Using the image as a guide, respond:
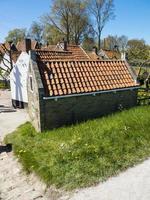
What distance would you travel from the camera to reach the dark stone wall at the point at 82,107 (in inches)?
593

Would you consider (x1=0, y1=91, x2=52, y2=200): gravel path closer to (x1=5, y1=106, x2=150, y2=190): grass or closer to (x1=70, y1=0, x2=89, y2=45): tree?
(x1=5, y1=106, x2=150, y2=190): grass

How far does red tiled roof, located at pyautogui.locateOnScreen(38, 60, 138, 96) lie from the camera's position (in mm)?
15438

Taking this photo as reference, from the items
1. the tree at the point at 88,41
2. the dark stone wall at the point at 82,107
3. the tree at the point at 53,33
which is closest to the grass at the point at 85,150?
the dark stone wall at the point at 82,107

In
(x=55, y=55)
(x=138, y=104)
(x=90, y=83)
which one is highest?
(x=55, y=55)

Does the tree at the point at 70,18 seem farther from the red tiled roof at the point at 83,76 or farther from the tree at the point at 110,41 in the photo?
the red tiled roof at the point at 83,76

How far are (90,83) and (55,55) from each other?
8.27 m

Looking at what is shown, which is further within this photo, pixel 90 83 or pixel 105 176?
pixel 90 83

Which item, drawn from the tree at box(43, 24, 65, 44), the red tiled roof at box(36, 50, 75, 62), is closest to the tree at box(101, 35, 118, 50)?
the tree at box(43, 24, 65, 44)

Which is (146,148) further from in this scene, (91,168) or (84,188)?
(84,188)

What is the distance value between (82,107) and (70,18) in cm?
4422

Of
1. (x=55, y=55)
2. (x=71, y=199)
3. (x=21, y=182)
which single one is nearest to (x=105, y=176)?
(x=71, y=199)

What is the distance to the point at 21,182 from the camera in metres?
10.8

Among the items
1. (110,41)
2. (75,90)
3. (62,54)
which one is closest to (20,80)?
(62,54)

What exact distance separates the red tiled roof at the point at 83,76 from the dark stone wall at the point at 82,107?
1.66ft
